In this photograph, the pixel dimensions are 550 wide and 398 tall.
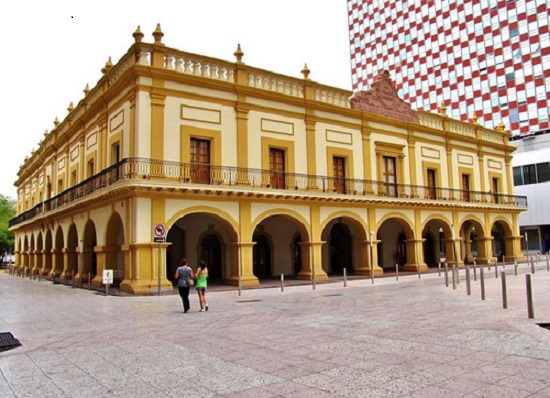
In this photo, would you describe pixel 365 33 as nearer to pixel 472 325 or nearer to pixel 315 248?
pixel 315 248

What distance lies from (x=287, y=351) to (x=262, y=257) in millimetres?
18243

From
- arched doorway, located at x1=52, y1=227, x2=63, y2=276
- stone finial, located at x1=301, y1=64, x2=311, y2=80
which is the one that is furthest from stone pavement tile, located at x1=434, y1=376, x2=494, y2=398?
arched doorway, located at x1=52, y1=227, x2=63, y2=276

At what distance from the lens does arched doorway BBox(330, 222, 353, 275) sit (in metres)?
27.7

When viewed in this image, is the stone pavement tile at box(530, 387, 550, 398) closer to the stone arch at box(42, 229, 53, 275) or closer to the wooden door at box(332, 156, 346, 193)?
the wooden door at box(332, 156, 346, 193)

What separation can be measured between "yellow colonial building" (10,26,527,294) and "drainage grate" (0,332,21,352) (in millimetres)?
7666

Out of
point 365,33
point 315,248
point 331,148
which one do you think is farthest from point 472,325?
point 365,33

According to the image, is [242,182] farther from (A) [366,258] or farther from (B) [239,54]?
(A) [366,258]

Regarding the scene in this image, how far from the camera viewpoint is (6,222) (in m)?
57.2

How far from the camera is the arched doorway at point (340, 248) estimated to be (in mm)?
27734

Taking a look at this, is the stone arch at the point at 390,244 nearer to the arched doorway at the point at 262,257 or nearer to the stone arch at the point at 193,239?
the arched doorway at the point at 262,257

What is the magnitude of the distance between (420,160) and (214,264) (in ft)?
44.2

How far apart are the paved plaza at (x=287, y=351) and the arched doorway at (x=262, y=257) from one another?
11873 mm

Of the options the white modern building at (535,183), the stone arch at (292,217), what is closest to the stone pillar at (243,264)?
the stone arch at (292,217)

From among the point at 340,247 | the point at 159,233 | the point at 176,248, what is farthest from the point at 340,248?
the point at 159,233
